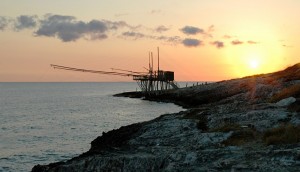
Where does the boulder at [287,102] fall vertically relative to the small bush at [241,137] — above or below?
above

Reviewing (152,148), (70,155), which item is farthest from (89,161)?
(70,155)

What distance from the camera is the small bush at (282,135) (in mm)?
20266

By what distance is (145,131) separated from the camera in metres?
29.9

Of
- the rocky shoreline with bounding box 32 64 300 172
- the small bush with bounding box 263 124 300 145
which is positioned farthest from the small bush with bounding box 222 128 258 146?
the small bush with bounding box 263 124 300 145

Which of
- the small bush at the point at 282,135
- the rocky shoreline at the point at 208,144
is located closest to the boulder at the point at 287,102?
the rocky shoreline at the point at 208,144

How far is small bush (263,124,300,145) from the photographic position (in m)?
20.3

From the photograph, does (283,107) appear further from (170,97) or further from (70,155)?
(170,97)

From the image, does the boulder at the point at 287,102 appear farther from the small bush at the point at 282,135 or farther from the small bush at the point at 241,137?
the small bush at the point at 282,135

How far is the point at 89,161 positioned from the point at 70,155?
13.6 metres

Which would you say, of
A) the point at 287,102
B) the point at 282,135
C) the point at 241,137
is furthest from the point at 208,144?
the point at 287,102

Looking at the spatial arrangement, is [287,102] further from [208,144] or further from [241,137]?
[208,144]

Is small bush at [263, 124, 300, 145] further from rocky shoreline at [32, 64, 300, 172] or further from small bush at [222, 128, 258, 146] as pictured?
small bush at [222, 128, 258, 146]

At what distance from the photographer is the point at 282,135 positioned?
20828mm

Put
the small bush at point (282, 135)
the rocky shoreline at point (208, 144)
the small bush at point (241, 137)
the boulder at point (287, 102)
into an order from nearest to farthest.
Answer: the rocky shoreline at point (208, 144) → the small bush at point (282, 135) → the small bush at point (241, 137) → the boulder at point (287, 102)
